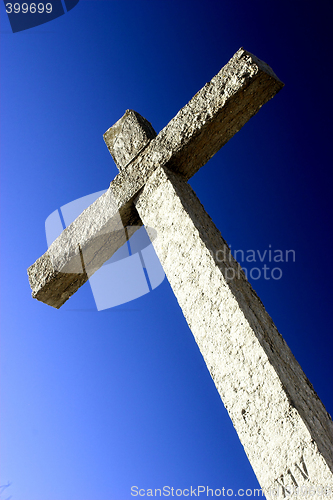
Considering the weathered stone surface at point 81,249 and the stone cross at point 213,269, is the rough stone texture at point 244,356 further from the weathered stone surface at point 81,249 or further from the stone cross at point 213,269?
the weathered stone surface at point 81,249

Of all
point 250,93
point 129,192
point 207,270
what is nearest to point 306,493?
point 207,270

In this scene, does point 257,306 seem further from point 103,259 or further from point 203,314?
point 103,259

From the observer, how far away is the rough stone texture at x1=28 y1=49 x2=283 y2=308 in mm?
2500

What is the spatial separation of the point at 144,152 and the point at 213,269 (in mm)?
1347

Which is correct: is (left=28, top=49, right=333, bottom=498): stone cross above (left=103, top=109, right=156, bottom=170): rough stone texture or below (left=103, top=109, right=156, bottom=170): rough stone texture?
below

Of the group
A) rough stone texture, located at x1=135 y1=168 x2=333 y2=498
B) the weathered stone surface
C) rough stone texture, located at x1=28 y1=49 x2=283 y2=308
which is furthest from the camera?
the weathered stone surface

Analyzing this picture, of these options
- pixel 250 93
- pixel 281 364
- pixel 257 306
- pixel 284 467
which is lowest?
pixel 284 467

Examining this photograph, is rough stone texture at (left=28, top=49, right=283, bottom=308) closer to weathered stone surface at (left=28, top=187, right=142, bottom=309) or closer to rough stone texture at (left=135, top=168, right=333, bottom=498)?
weathered stone surface at (left=28, top=187, right=142, bottom=309)

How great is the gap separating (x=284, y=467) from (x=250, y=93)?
7.96ft

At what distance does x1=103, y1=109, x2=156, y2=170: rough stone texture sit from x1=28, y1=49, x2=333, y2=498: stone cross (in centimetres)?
1

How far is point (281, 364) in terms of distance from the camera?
6.31ft

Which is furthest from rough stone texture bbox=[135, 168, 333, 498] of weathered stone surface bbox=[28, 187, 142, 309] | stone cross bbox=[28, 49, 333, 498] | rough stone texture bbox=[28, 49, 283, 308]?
weathered stone surface bbox=[28, 187, 142, 309]

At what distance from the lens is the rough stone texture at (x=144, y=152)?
98.4 inches

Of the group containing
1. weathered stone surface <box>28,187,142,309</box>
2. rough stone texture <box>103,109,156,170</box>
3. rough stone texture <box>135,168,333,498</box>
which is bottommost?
rough stone texture <box>135,168,333,498</box>
